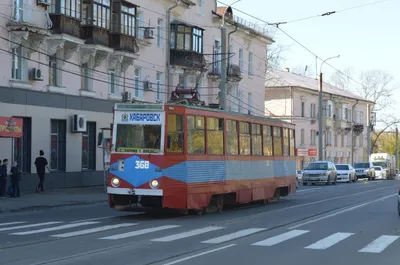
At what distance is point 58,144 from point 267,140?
12.9 metres

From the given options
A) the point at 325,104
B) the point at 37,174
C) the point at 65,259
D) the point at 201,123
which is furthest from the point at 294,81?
the point at 65,259

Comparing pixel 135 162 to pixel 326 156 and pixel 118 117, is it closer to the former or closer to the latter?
pixel 118 117

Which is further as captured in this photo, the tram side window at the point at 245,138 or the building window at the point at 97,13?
the building window at the point at 97,13

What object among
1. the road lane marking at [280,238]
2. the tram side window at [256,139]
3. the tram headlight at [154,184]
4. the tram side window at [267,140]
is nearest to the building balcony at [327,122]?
the tram side window at [267,140]

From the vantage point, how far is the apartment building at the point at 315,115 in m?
76.1

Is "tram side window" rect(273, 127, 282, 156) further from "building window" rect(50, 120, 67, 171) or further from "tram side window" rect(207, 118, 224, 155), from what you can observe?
"building window" rect(50, 120, 67, 171)

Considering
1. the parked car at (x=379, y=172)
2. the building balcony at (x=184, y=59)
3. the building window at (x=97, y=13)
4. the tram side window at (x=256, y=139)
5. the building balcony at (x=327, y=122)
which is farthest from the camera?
the building balcony at (x=327, y=122)

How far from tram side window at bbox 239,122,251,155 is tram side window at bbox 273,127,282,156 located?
9.54 ft

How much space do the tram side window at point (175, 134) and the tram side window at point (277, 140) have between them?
25.9ft

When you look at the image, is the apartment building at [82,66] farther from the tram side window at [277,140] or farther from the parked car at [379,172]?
the parked car at [379,172]

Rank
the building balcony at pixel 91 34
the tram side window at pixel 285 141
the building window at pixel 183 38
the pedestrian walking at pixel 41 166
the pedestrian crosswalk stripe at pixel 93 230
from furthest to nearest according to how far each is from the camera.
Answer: the building window at pixel 183 38 < the building balcony at pixel 91 34 < the pedestrian walking at pixel 41 166 < the tram side window at pixel 285 141 < the pedestrian crosswalk stripe at pixel 93 230

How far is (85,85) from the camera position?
38.1 m

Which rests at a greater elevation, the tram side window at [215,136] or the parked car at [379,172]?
the tram side window at [215,136]

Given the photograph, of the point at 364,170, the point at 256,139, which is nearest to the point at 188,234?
the point at 256,139
